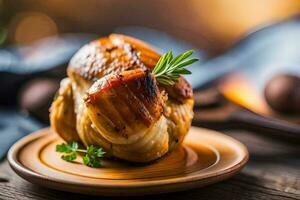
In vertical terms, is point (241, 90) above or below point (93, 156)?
below

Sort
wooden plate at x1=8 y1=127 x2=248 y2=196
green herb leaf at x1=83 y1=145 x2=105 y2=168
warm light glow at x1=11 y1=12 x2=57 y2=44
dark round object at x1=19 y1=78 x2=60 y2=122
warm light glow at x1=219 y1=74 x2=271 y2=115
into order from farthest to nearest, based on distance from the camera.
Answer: warm light glow at x1=11 y1=12 x2=57 y2=44 → warm light glow at x1=219 y1=74 x2=271 y2=115 → dark round object at x1=19 y1=78 x2=60 y2=122 → green herb leaf at x1=83 y1=145 x2=105 y2=168 → wooden plate at x1=8 y1=127 x2=248 y2=196

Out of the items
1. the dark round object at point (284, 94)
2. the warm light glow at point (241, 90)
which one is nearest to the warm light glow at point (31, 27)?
the warm light glow at point (241, 90)

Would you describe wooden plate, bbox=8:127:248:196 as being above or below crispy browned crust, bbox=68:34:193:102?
below

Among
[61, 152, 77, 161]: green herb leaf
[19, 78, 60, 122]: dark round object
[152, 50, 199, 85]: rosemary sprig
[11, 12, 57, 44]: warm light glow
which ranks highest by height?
[152, 50, 199, 85]: rosemary sprig

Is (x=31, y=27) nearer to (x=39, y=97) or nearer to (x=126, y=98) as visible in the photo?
(x=39, y=97)

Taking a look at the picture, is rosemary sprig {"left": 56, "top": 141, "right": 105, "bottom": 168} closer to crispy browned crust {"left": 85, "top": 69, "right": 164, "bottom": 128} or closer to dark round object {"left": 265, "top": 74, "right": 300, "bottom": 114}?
crispy browned crust {"left": 85, "top": 69, "right": 164, "bottom": 128}

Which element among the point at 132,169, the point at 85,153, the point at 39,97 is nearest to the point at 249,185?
the point at 132,169

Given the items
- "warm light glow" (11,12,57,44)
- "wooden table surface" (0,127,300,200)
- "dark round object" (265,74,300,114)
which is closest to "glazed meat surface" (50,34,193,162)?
"wooden table surface" (0,127,300,200)
